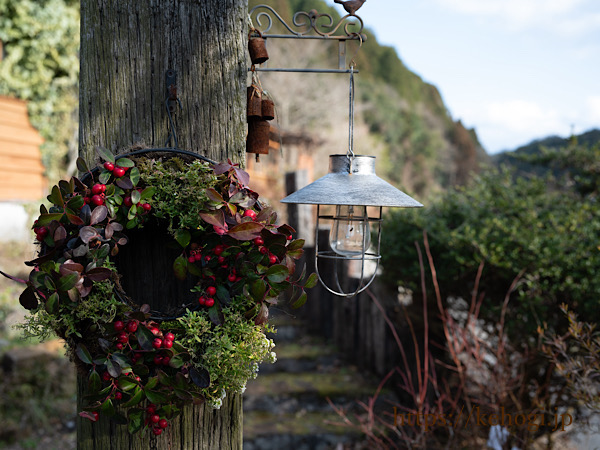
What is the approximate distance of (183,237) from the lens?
5.63 ft

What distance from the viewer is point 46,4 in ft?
24.9

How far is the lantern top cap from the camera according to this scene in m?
1.67

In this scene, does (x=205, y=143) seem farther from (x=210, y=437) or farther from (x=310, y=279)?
(x=210, y=437)

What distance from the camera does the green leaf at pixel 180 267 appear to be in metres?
1.71

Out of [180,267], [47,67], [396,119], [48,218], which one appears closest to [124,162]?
[48,218]

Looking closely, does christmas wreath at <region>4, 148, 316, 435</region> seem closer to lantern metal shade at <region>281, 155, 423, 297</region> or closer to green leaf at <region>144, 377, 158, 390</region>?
green leaf at <region>144, 377, 158, 390</region>

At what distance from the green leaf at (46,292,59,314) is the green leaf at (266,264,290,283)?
656 mm

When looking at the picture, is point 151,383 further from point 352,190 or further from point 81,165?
point 352,190

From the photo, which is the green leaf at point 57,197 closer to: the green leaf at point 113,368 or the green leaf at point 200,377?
the green leaf at point 113,368

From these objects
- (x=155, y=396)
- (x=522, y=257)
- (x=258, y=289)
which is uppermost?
(x=258, y=289)

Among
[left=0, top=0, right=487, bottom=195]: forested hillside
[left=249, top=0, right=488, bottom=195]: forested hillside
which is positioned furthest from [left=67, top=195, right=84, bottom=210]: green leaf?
[left=249, top=0, right=488, bottom=195]: forested hillside

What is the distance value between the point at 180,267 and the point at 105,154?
453 millimetres

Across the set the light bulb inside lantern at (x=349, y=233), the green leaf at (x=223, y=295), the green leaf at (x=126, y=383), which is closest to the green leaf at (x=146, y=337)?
→ the green leaf at (x=126, y=383)

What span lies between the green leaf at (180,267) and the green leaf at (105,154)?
400mm
